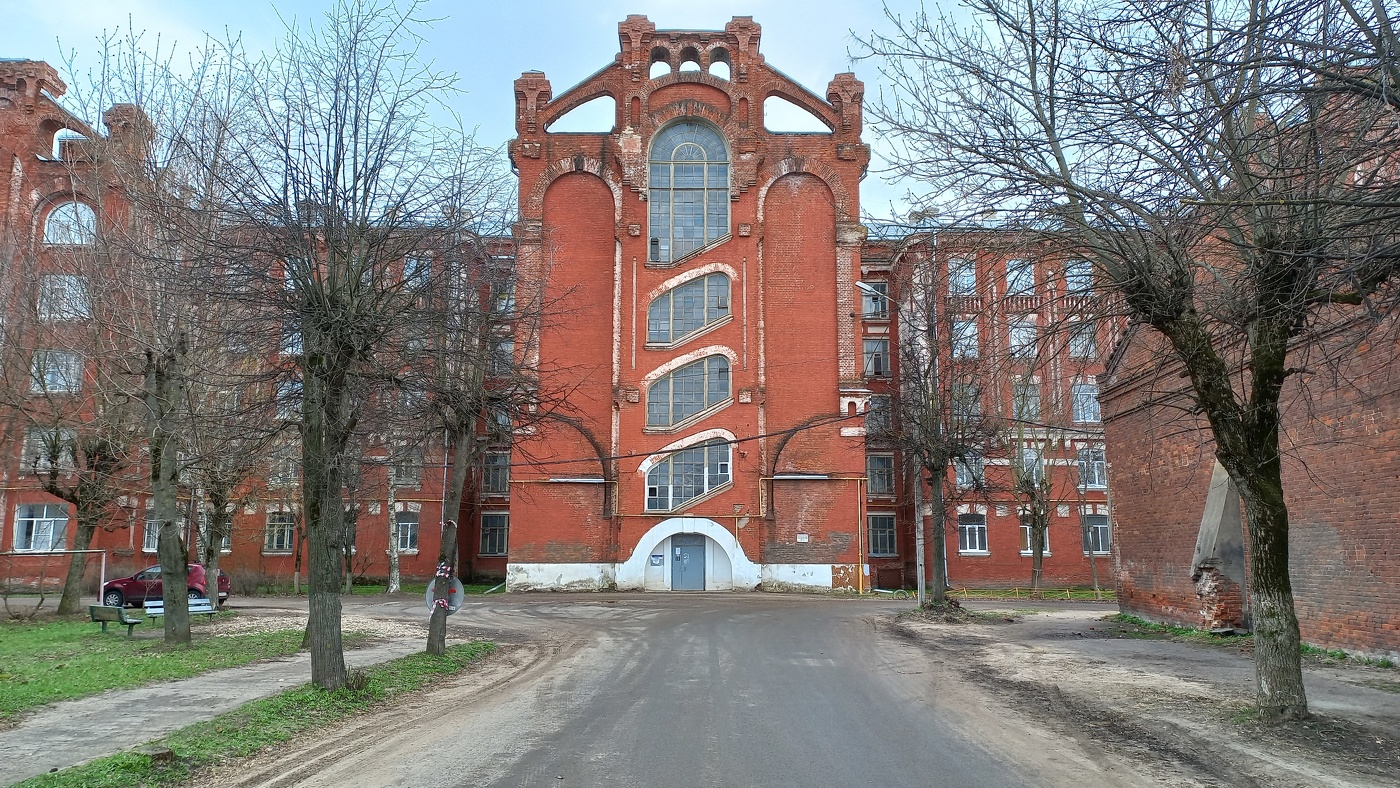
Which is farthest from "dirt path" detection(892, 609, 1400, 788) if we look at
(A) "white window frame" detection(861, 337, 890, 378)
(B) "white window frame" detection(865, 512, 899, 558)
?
(A) "white window frame" detection(861, 337, 890, 378)

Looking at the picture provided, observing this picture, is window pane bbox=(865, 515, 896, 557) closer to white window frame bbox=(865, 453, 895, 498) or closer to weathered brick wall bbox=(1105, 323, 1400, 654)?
white window frame bbox=(865, 453, 895, 498)

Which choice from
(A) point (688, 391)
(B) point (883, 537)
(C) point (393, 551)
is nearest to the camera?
(A) point (688, 391)

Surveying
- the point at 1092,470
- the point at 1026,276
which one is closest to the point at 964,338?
the point at 1026,276

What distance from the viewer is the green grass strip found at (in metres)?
6.71

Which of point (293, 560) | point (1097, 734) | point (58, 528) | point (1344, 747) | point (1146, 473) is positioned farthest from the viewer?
point (293, 560)

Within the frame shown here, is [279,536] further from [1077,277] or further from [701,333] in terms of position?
[1077,277]

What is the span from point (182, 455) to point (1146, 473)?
2175cm

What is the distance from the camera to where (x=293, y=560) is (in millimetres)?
42781

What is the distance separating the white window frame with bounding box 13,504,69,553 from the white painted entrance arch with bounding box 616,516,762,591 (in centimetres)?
2234

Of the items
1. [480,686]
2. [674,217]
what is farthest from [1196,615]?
[674,217]

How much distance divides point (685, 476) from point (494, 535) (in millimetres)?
12671

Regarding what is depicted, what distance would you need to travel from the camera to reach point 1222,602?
16875 millimetres

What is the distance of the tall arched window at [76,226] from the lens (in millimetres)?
18156

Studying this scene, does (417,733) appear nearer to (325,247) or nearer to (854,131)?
(325,247)
